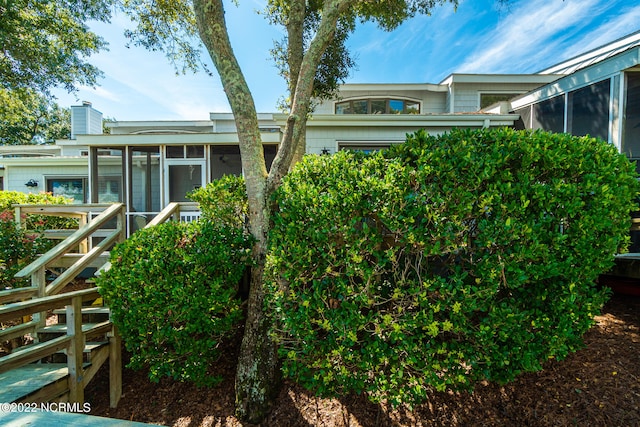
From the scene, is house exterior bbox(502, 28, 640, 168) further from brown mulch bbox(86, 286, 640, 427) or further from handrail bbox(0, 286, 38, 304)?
handrail bbox(0, 286, 38, 304)

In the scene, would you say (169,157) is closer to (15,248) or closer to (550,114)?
(15,248)

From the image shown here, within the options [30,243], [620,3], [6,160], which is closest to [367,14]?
[620,3]

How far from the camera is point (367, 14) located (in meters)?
6.88

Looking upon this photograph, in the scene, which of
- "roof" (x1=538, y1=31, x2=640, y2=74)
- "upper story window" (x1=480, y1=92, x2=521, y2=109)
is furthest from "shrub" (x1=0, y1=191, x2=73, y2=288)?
"upper story window" (x1=480, y1=92, x2=521, y2=109)

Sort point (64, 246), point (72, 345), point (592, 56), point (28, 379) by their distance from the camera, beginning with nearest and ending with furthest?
point (28, 379)
point (72, 345)
point (64, 246)
point (592, 56)

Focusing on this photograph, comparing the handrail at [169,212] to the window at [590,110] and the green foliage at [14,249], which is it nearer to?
the green foliage at [14,249]

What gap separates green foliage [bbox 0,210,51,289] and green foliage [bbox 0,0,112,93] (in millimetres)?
5132

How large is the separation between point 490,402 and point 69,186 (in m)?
13.2

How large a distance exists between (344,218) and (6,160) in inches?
546

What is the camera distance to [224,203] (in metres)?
3.60

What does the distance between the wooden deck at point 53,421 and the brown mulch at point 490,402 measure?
2.39m

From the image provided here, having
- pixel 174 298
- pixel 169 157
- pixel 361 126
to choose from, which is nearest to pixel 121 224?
pixel 174 298

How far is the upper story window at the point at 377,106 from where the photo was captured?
435 inches

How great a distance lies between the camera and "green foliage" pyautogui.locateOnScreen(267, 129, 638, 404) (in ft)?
7.34
